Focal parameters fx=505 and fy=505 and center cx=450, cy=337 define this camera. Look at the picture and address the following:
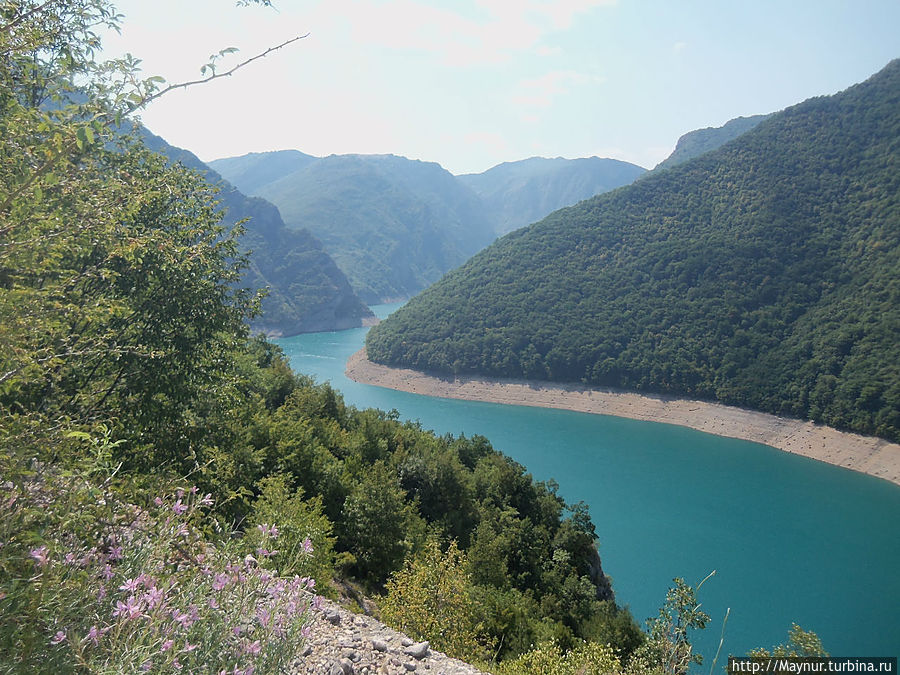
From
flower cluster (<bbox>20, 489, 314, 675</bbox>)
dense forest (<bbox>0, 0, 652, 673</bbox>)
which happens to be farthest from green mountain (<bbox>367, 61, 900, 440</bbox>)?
flower cluster (<bbox>20, 489, 314, 675</bbox>)

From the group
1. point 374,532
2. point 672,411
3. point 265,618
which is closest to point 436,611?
point 374,532

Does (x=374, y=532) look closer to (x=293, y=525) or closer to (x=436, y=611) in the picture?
(x=436, y=611)

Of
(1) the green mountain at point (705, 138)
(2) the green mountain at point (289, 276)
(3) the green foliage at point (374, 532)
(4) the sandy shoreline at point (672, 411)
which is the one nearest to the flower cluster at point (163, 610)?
(3) the green foliage at point (374, 532)

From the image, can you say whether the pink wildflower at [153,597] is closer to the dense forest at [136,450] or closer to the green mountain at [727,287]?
the dense forest at [136,450]

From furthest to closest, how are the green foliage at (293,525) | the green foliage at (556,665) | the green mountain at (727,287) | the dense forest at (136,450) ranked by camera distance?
the green mountain at (727,287) → the green foliage at (556,665) → the green foliage at (293,525) → the dense forest at (136,450)

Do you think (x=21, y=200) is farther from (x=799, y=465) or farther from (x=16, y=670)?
(x=799, y=465)

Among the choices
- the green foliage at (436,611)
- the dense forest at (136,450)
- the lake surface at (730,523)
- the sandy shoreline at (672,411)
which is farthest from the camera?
the sandy shoreline at (672,411)
